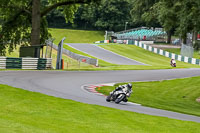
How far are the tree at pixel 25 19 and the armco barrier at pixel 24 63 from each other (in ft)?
15.6

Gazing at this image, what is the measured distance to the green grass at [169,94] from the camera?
18.2m

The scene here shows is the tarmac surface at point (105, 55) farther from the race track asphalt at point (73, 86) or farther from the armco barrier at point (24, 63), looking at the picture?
the race track asphalt at point (73, 86)

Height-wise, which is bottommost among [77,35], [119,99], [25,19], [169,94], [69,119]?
[169,94]

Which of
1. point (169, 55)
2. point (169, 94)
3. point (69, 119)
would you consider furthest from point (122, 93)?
point (169, 55)

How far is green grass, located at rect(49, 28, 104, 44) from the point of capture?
325 feet

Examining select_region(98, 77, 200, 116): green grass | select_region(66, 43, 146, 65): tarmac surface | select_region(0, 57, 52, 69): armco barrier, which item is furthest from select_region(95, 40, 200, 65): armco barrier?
select_region(0, 57, 52, 69): armco barrier

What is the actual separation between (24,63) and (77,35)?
71.4 meters

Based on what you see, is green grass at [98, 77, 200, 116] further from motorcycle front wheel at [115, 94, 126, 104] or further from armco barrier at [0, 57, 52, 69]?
armco barrier at [0, 57, 52, 69]

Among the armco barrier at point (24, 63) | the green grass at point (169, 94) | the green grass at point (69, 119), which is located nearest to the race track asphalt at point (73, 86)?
the green grass at point (169, 94)

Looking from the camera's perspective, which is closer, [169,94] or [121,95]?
[121,95]

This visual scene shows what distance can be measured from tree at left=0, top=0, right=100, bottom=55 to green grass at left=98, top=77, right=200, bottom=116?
13.5 m

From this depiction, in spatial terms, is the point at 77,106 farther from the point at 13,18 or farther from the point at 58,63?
the point at 13,18

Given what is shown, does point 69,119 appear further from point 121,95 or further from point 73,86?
point 73,86

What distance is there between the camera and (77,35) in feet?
334
